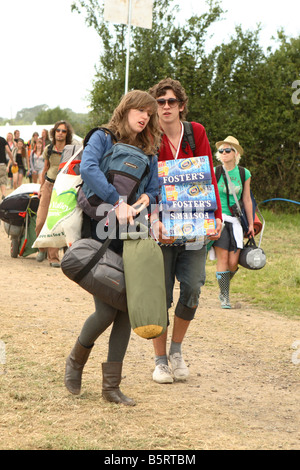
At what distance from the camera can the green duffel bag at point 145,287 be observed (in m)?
3.81

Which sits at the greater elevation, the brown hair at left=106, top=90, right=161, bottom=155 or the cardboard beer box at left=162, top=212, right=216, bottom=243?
the brown hair at left=106, top=90, right=161, bottom=155

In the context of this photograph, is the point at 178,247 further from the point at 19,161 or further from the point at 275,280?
the point at 19,161

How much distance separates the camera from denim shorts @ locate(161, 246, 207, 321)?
481 centimetres

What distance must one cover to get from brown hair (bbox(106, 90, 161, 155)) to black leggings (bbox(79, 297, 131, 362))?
95 cm

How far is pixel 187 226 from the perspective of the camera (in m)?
4.66

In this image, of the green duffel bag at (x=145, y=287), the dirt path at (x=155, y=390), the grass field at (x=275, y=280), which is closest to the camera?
the dirt path at (x=155, y=390)

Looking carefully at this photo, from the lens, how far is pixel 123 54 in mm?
17391

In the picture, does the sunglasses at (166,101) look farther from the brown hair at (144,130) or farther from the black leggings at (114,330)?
the black leggings at (114,330)

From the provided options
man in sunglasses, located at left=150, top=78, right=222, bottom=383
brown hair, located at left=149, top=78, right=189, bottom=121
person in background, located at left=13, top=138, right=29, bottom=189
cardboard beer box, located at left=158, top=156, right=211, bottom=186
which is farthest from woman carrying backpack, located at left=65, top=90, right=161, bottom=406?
person in background, located at left=13, top=138, right=29, bottom=189

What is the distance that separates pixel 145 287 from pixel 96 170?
69 centimetres

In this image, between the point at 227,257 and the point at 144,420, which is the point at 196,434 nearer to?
the point at 144,420

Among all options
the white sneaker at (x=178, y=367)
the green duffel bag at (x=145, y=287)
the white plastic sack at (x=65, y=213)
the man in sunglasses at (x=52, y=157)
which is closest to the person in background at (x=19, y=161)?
the man in sunglasses at (x=52, y=157)

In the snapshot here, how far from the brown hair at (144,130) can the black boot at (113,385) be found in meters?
1.26

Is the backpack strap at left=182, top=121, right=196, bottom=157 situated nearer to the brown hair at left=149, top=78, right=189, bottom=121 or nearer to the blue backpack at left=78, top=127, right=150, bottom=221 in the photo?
the brown hair at left=149, top=78, right=189, bottom=121
